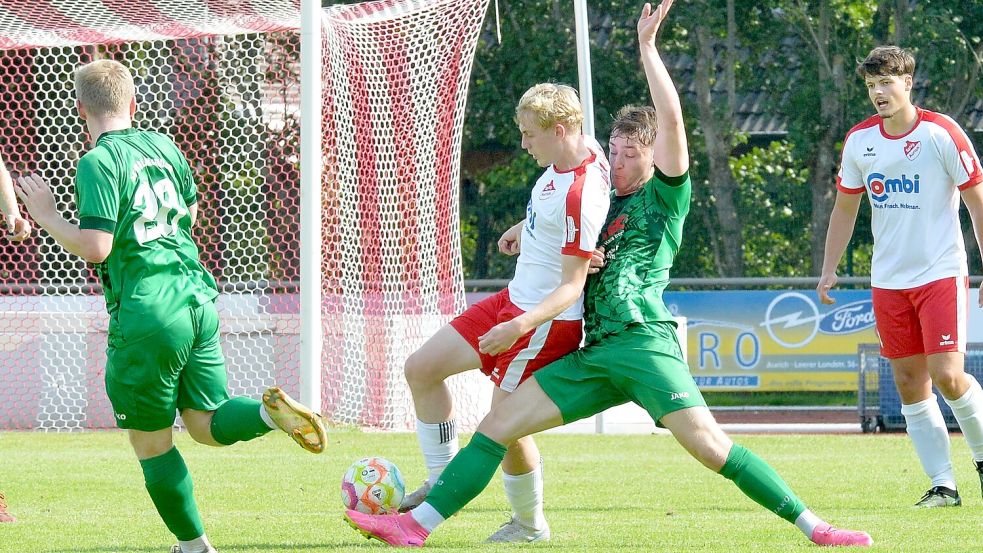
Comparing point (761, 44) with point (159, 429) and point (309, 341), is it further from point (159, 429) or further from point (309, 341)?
point (159, 429)

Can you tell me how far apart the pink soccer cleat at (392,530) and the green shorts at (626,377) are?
69 cm

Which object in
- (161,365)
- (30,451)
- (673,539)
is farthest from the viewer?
(30,451)

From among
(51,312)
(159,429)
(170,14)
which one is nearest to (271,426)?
(159,429)

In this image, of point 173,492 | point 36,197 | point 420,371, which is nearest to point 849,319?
point 420,371

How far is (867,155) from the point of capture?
6824 millimetres

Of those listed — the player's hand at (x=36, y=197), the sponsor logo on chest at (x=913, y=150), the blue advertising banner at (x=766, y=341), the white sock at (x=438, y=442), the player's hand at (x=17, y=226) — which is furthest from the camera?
the blue advertising banner at (x=766, y=341)

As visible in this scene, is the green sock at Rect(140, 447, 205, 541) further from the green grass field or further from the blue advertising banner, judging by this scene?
the blue advertising banner

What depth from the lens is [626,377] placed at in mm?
4945

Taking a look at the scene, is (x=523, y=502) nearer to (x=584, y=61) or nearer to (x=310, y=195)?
(x=310, y=195)

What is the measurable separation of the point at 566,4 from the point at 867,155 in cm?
1314

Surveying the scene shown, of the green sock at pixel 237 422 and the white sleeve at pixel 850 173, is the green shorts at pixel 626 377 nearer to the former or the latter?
the green sock at pixel 237 422

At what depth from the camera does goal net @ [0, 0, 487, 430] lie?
11656mm

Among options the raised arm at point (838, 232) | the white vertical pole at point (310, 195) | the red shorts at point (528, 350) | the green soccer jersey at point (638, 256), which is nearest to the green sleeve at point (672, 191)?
the green soccer jersey at point (638, 256)

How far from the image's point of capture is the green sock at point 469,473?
4.95 m
